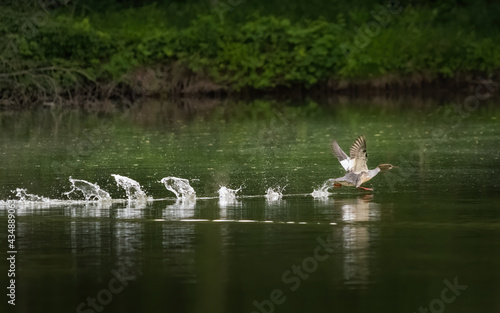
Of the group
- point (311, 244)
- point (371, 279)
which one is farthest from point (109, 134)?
point (371, 279)

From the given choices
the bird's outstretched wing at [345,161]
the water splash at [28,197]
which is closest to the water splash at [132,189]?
the water splash at [28,197]

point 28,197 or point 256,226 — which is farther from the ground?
point 28,197

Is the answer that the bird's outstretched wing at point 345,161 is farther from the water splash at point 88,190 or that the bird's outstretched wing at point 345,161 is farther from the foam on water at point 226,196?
the water splash at point 88,190

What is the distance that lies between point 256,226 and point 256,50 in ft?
96.0

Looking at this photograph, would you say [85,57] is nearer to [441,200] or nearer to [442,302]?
[441,200]

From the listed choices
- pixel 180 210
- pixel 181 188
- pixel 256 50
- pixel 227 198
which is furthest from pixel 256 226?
pixel 256 50

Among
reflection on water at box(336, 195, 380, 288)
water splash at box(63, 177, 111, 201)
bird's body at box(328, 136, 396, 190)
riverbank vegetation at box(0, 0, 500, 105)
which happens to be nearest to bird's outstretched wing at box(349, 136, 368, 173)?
bird's body at box(328, 136, 396, 190)

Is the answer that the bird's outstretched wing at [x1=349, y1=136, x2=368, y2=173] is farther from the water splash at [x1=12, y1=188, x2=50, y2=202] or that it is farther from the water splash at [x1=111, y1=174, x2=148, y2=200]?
the water splash at [x1=12, y1=188, x2=50, y2=202]

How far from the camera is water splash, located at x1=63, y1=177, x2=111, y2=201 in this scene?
56.5ft

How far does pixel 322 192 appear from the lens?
17.2 m

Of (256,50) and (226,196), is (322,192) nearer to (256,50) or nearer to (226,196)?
(226,196)

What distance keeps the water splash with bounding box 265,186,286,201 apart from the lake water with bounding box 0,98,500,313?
10cm

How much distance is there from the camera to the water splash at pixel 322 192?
1695cm

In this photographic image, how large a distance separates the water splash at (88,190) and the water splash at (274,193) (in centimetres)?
199
